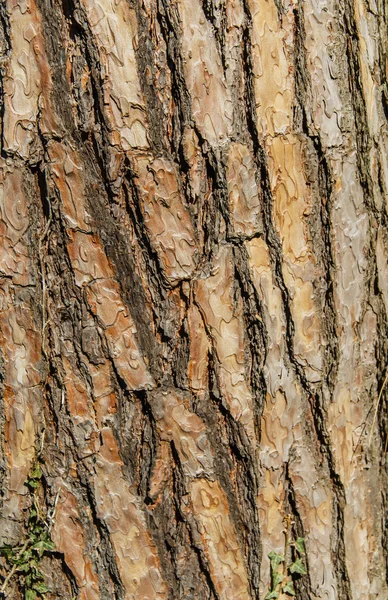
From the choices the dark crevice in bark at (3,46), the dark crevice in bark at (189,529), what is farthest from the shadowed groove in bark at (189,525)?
the dark crevice in bark at (3,46)

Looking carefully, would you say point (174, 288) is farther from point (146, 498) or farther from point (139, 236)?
point (146, 498)

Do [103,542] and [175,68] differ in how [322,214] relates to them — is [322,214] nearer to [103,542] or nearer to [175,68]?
[175,68]

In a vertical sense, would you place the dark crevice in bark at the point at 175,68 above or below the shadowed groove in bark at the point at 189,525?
above

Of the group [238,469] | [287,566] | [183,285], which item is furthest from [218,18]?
[287,566]

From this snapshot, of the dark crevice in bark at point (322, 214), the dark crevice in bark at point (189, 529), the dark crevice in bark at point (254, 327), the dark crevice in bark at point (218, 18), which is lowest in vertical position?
the dark crevice in bark at point (189, 529)

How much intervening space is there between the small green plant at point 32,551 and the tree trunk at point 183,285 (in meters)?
0.01

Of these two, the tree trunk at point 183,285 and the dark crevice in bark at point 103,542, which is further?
the dark crevice in bark at point 103,542

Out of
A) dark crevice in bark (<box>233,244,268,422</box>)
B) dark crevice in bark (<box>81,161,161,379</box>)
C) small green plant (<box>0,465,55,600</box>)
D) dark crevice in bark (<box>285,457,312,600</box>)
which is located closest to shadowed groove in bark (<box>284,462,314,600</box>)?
dark crevice in bark (<box>285,457,312,600</box>)

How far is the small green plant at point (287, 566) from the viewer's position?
1.75m

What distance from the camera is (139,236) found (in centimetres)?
164

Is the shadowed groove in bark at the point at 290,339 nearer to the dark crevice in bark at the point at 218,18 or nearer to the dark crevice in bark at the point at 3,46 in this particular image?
the dark crevice in bark at the point at 218,18

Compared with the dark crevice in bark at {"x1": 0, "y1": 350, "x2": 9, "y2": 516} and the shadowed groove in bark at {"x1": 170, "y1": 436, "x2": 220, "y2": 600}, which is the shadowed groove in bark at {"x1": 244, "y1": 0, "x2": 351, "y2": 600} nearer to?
the shadowed groove in bark at {"x1": 170, "y1": 436, "x2": 220, "y2": 600}

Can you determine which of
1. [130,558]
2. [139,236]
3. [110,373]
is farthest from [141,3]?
[130,558]

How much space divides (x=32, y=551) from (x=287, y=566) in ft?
2.23
